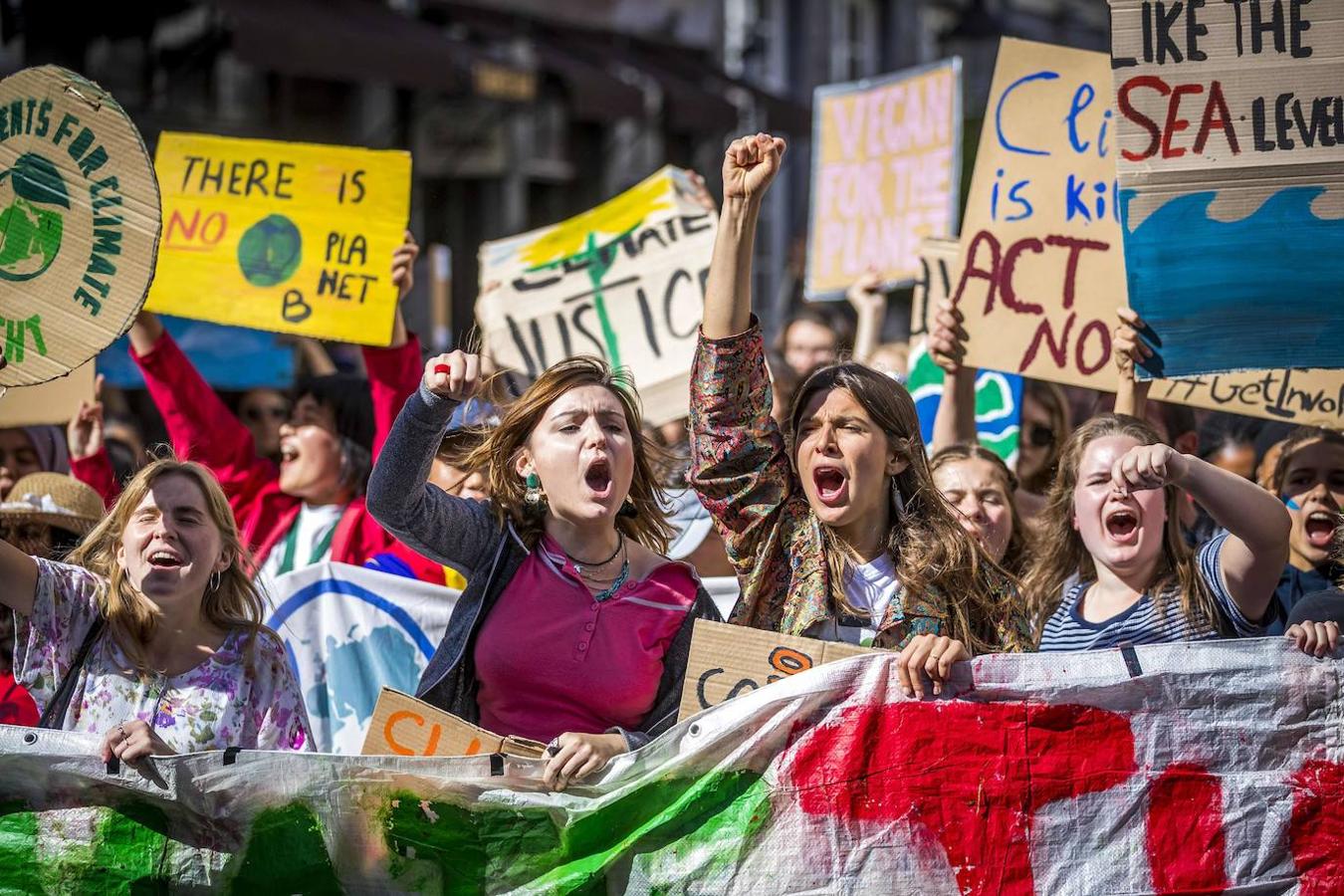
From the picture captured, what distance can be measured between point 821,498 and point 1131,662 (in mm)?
723

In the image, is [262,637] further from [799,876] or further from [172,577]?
[799,876]

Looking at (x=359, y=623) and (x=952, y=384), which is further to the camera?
(x=952, y=384)

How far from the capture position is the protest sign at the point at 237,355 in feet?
22.6

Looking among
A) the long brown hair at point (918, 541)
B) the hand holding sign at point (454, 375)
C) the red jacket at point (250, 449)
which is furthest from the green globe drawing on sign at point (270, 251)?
the long brown hair at point (918, 541)

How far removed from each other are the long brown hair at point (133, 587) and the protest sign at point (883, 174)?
12.7ft

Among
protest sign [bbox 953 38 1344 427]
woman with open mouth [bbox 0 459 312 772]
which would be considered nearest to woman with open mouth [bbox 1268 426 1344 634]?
protest sign [bbox 953 38 1344 427]

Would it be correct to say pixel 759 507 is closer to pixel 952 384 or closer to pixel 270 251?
pixel 952 384

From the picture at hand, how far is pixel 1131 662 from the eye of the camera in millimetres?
3217

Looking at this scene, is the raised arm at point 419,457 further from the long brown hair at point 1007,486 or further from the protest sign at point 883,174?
the protest sign at point 883,174

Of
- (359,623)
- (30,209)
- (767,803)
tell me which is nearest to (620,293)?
(359,623)

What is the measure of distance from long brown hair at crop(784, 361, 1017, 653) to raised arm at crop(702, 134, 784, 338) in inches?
13.4

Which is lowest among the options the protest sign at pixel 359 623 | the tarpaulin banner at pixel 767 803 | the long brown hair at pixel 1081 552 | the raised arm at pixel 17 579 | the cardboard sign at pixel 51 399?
the tarpaulin banner at pixel 767 803

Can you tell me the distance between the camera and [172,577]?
3635 millimetres

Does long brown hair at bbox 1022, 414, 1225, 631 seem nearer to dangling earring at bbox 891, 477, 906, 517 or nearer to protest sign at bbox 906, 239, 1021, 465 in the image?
dangling earring at bbox 891, 477, 906, 517
